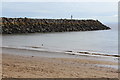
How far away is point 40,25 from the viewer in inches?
1505

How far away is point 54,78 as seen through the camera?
6941 millimetres

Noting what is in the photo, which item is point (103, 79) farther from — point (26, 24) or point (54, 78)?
point (26, 24)

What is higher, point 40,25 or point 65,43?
point 40,25

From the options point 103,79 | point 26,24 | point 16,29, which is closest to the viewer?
point 103,79

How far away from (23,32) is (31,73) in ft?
88.0

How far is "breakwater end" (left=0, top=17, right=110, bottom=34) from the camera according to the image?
33.5 metres

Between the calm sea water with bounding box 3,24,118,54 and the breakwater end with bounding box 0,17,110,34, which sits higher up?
the breakwater end with bounding box 0,17,110,34

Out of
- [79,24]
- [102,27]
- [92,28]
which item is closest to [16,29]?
[79,24]

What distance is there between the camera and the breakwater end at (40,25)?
1317 inches

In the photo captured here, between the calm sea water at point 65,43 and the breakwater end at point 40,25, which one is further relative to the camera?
the breakwater end at point 40,25

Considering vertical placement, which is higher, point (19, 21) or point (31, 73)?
point (19, 21)

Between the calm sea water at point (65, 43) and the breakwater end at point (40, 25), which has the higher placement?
the breakwater end at point (40, 25)

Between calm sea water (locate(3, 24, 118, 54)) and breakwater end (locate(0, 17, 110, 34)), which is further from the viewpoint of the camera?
breakwater end (locate(0, 17, 110, 34))

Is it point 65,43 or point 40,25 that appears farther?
point 40,25
